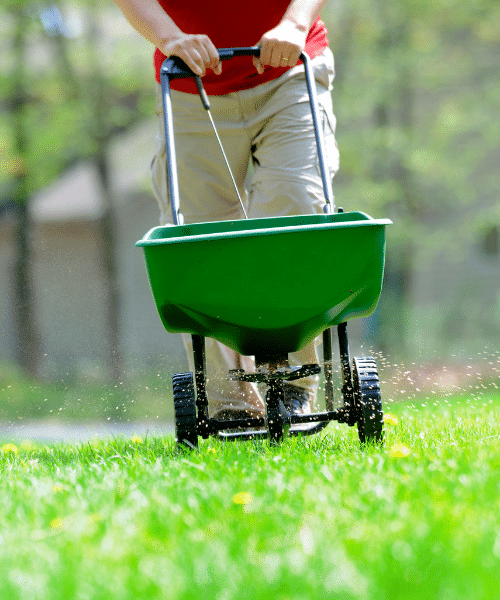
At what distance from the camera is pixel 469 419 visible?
3.13m

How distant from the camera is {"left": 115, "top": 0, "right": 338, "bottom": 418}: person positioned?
2719 millimetres

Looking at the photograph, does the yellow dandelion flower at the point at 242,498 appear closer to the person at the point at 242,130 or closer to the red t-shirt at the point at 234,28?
the person at the point at 242,130

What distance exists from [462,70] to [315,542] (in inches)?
418

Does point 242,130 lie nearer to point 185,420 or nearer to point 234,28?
point 234,28

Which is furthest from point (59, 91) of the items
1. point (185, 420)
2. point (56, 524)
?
point (56, 524)

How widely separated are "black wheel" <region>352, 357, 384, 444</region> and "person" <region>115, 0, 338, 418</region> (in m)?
0.43

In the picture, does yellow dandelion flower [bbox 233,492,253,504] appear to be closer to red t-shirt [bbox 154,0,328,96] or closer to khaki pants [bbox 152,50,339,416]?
khaki pants [bbox 152,50,339,416]

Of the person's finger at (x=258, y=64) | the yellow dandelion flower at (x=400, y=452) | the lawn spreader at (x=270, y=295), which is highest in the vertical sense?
the person's finger at (x=258, y=64)

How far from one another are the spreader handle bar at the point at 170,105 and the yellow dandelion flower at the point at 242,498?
106 cm

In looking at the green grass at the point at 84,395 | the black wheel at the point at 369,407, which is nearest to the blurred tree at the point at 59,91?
the green grass at the point at 84,395

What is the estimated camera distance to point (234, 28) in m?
2.85

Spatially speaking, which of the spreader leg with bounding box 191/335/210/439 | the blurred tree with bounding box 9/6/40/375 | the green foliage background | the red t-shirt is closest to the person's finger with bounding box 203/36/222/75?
the red t-shirt

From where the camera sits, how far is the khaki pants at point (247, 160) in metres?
2.75

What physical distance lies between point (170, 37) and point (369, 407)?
1.38 m
